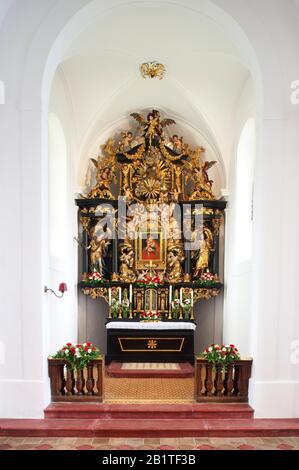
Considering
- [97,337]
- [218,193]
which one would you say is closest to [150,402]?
[97,337]

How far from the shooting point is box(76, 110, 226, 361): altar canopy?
388 inches

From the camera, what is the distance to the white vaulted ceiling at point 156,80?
7.34 metres

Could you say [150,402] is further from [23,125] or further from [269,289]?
[23,125]

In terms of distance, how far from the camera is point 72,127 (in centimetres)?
948

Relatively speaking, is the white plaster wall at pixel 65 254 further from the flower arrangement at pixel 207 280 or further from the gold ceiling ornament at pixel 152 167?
the flower arrangement at pixel 207 280

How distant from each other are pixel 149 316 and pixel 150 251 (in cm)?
158

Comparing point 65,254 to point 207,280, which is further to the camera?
point 207,280

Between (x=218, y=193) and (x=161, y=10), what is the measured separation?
15.0ft

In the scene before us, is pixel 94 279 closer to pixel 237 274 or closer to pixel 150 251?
pixel 150 251

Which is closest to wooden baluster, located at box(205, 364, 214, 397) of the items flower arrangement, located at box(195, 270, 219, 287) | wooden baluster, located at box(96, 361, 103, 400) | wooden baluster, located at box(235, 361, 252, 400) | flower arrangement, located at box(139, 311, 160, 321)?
wooden baluster, located at box(235, 361, 252, 400)

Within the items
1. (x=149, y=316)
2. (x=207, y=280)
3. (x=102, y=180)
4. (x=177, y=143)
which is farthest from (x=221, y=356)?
(x=177, y=143)

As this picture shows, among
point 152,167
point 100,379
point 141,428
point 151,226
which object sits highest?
point 152,167

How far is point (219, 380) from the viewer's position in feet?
21.4

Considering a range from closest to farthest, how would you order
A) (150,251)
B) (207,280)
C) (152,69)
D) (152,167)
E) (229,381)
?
(229,381), (152,69), (207,280), (150,251), (152,167)
